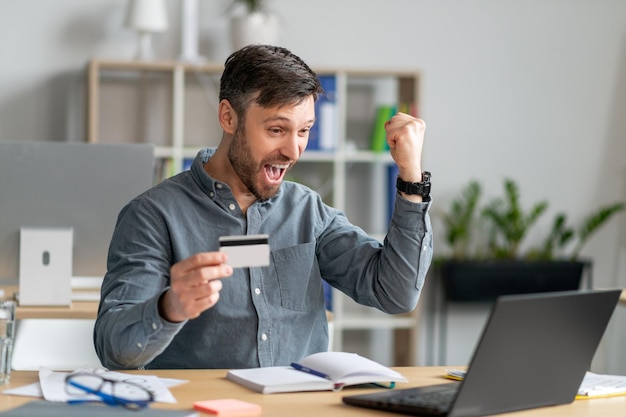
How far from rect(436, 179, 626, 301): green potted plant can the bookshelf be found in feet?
1.12

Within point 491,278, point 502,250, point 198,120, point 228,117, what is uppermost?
point 198,120

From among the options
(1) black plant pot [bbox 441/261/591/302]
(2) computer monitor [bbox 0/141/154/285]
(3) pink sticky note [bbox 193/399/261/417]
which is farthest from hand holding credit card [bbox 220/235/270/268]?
(1) black plant pot [bbox 441/261/591/302]

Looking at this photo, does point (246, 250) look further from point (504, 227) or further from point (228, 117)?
point (504, 227)

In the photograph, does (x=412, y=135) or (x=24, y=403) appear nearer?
(x=24, y=403)

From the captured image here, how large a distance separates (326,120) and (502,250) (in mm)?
1129

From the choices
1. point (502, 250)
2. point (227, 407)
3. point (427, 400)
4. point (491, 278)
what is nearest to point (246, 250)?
point (227, 407)

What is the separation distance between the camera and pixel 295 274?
2.08 meters

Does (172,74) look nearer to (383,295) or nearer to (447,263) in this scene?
(447,263)

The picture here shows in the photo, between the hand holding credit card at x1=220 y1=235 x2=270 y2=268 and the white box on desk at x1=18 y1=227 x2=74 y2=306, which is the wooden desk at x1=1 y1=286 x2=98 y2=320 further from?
the hand holding credit card at x1=220 y1=235 x2=270 y2=268

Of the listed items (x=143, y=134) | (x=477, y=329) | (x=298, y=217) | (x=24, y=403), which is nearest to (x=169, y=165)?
(x=143, y=134)

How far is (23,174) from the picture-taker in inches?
105

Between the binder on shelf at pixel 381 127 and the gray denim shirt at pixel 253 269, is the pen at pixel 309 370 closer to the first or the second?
the gray denim shirt at pixel 253 269

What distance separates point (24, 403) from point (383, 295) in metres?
0.85

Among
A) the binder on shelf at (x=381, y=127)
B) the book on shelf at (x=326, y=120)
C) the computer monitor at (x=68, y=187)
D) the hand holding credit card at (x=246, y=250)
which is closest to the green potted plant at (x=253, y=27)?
the book on shelf at (x=326, y=120)
